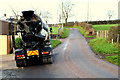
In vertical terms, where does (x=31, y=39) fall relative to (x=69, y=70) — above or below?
above

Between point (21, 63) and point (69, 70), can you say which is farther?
point (21, 63)

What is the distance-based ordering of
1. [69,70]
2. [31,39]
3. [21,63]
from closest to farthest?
[69,70] < [31,39] < [21,63]

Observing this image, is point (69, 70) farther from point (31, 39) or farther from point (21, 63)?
point (21, 63)

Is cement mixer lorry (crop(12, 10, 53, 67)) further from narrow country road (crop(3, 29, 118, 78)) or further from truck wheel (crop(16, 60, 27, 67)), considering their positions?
narrow country road (crop(3, 29, 118, 78))

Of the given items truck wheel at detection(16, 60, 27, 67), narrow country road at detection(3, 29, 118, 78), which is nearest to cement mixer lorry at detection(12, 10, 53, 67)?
truck wheel at detection(16, 60, 27, 67)

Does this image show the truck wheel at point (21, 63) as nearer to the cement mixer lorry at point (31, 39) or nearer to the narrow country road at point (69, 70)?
the cement mixer lorry at point (31, 39)

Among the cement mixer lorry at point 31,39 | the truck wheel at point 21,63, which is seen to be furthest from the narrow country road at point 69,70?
the cement mixer lorry at point 31,39

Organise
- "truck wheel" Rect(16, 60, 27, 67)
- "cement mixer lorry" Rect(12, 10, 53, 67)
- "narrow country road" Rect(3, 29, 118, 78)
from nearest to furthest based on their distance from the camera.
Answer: "narrow country road" Rect(3, 29, 118, 78), "cement mixer lorry" Rect(12, 10, 53, 67), "truck wheel" Rect(16, 60, 27, 67)

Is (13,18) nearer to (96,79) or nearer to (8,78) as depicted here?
(8,78)

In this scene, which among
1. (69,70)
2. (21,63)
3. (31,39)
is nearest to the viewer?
(69,70)

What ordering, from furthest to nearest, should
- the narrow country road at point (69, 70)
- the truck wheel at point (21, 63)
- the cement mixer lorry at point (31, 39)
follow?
the truck wheel at point (21, 63) < the cement mixer lorry at point (31, 39) < the narrow country road at point (69, 70)

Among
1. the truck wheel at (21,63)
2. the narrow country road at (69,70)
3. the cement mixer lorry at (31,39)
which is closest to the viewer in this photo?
the narrow country road at (69,70)

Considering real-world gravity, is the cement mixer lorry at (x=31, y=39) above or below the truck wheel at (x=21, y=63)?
above

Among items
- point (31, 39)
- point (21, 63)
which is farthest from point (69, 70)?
point (21, 63)
